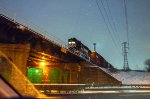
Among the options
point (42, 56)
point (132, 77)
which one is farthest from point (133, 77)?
point (42, 56)

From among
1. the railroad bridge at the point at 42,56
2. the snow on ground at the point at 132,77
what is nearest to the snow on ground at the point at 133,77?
the snow on ground at the point at 132,77

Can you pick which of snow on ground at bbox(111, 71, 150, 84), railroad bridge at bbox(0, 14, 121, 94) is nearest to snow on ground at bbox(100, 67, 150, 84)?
snow on ground at bbox(111, 71, 150, 84)

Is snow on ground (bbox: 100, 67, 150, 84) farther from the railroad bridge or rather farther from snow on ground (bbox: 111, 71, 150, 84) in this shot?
the railroad bridge

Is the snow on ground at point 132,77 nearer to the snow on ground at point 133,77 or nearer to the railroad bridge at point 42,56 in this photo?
the snow on ground at point 133,77

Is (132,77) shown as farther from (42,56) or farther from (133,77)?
(42,56)

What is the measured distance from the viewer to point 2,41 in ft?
124

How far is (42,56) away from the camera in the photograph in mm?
56188

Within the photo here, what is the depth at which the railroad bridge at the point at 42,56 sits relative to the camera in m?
37.5

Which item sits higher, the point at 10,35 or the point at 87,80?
the point at 10,35

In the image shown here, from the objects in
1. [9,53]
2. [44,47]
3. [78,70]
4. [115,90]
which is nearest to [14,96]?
[115,90]

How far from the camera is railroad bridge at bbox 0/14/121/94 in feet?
123

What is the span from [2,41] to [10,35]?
1.65 meters

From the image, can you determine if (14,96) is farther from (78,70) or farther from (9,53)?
(78,70)

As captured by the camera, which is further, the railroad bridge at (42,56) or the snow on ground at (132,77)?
the snow on ground at (132,77)
